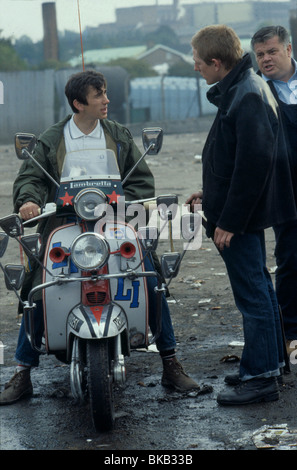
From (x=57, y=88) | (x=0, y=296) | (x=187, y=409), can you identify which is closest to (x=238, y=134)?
(x=187, y=409)

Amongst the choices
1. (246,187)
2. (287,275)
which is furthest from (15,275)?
(287,275)

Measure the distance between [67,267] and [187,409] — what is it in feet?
3.40

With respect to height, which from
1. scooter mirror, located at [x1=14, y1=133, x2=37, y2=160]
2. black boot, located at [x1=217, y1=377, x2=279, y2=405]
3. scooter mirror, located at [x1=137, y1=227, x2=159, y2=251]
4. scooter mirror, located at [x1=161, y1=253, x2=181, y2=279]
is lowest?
black boot, located at [x1=217, y1=377, x2=279, y2=405]

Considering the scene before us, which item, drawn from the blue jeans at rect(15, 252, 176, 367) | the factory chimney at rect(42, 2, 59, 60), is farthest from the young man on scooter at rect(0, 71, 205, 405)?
the factory chimney at rect(42, 2, 59, 60)

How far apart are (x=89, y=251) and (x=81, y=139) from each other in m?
0.95

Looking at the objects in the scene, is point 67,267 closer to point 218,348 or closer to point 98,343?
point 98,343

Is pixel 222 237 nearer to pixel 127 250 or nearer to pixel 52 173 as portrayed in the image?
pixel 127 250

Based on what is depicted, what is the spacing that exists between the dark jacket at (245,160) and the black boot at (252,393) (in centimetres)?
87

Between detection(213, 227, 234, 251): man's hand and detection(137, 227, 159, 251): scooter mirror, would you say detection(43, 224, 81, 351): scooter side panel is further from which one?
detection(213, 227, 234, 251): man's hand

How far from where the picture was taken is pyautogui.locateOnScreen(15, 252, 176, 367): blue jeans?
4.50 metres

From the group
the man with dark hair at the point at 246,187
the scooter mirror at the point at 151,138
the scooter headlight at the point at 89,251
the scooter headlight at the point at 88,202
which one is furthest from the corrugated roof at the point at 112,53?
the scooter headlight at the point at 89,251

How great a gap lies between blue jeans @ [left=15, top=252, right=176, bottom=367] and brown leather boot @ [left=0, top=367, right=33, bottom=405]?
0.25 ft

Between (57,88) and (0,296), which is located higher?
(57,88)
